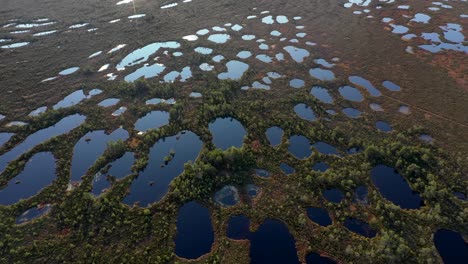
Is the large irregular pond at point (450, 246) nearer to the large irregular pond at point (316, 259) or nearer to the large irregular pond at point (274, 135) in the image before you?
the large irregular pond at point (316, 259)

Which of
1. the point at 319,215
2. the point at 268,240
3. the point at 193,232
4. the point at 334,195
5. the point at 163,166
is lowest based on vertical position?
the point at 268,240

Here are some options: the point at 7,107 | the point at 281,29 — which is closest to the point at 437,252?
the point at 281,29

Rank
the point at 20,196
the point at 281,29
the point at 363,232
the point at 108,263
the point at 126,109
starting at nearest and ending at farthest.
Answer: the point at 108,263
the point at 363,232
the point at 20,196
the point at 126,109
the point at 281,29

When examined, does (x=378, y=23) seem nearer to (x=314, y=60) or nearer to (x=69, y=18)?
(x=314, y=60)

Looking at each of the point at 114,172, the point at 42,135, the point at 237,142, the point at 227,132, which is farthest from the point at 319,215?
the point at 42,135

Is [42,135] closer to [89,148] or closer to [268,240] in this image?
[89,148]

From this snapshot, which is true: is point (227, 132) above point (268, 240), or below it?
above
